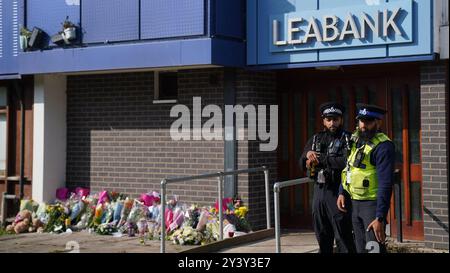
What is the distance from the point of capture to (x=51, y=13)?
10.8m

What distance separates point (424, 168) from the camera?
27.9ft

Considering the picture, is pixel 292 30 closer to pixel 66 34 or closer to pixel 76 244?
pixel 66 34

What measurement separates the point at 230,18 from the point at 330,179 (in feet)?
12.3

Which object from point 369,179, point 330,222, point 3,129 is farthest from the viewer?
point 3,129

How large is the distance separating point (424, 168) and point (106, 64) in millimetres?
4778

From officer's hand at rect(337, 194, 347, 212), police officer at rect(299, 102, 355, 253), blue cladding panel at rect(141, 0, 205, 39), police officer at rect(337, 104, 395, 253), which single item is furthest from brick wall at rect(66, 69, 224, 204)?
police officer at rect(337, 104, 395, 253)

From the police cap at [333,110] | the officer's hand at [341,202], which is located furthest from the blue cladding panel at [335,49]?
the officer's hand at [341,202]

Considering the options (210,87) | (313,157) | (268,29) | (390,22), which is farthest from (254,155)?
(313,157)

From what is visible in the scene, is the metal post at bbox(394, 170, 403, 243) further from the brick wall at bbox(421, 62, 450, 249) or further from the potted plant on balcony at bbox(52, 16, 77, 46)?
the potted plant on balcony at bbox(52, 16, 77, 46)

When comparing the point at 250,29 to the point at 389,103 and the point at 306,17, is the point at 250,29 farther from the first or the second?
the point at 389,103

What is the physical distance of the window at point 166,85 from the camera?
10.7 metres

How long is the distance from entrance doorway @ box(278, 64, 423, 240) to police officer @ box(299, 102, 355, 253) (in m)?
2.51

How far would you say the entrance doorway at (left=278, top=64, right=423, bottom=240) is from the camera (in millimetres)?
9047

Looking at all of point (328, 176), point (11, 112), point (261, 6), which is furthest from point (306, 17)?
point (11, 112)
